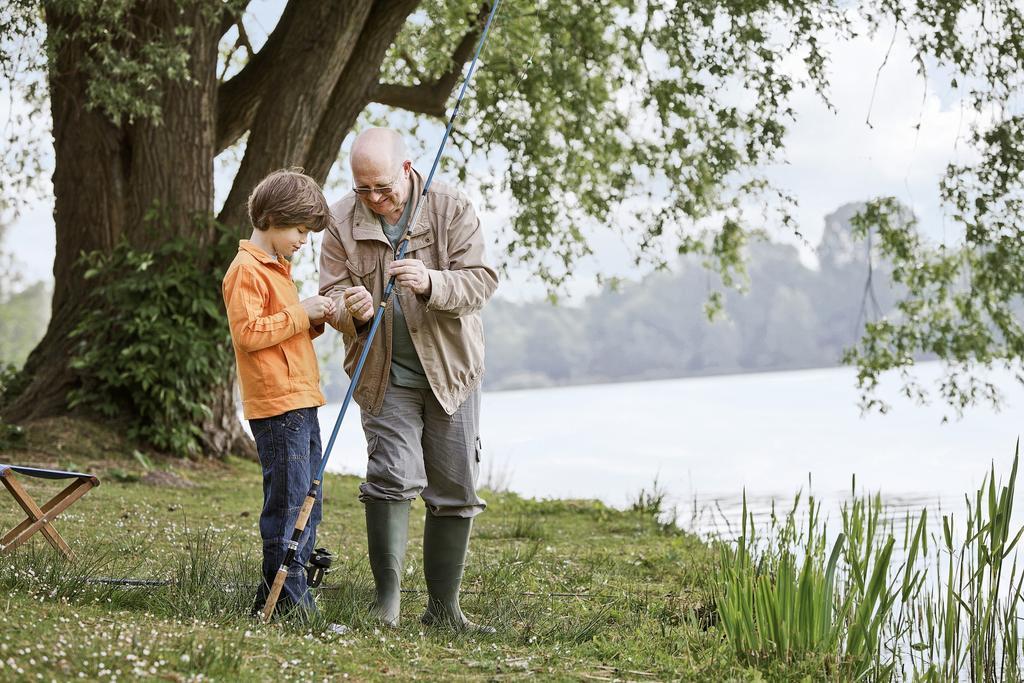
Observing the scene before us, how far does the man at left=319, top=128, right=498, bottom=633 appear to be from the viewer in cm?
379

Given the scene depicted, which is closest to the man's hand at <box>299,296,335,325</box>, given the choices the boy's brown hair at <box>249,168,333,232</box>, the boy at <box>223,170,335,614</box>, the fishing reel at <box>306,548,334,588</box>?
Result: the boy at <box>223,170,335,614</box>

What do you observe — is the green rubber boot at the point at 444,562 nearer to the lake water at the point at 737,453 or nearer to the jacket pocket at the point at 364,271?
the jacket pocket at the point at 364,271

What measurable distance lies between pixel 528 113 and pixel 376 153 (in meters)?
7.64

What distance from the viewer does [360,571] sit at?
4.71m

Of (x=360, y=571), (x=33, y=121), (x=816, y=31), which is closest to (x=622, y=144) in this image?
(x=816, y=31)

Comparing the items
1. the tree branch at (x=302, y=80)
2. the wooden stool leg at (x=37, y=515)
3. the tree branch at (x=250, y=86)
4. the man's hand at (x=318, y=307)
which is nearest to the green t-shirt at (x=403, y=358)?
the man's hand at (x=318, y=307)

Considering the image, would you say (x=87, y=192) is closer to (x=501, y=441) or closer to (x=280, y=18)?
(x=280, y=18)

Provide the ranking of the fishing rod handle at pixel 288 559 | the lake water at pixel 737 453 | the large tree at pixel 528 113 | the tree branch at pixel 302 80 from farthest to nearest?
the lake water at pixel 737 453 < the tree branch at pixel 302 80 < the large tree at pixel 528 113 < the fishing rod handle at pixel 288 559

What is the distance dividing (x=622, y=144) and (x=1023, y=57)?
477 centimetres

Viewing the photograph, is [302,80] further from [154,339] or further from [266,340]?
[266,340]

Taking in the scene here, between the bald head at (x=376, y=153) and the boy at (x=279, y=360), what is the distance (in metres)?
0.19

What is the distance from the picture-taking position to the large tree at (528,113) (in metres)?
7.87

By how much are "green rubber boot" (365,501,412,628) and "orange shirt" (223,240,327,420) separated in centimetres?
43

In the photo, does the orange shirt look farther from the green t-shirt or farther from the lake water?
the lake water
